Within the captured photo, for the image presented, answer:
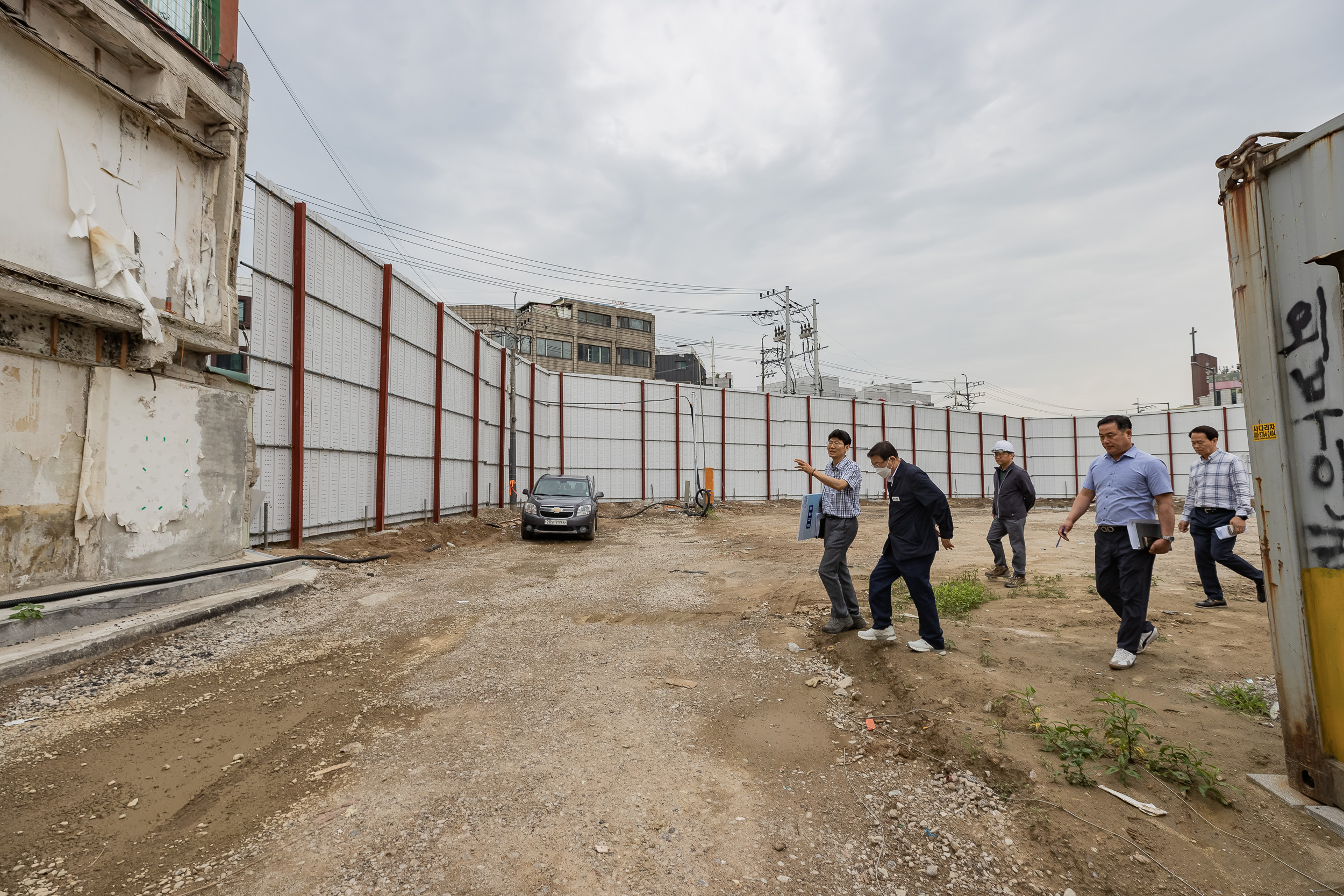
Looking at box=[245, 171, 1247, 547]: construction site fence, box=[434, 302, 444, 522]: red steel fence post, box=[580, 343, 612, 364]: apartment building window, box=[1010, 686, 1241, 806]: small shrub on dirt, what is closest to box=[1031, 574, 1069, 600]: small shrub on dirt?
box=[245, 171, 1247, 547]: construction site fence

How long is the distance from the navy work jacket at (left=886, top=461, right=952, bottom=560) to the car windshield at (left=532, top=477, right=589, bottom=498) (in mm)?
9535

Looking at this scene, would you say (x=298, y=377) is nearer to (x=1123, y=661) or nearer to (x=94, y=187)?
(x=94, y=187)

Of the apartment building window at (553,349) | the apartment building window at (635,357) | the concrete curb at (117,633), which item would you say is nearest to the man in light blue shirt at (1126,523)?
the concrete curb at (117,633)

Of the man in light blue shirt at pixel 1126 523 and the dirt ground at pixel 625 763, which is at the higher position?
the man in light blue shirt at pixel 1126 523

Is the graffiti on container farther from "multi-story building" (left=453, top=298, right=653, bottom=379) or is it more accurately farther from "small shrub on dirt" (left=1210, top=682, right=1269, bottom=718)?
"multi-story building" (left=453, top=298, right=653, bottom=379)

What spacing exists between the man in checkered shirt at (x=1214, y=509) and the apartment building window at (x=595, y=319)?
153 feet

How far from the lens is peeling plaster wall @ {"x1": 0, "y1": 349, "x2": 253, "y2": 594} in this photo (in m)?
Result: 5.57

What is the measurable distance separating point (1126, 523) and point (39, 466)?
9.46 m

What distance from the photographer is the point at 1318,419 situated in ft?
8.31

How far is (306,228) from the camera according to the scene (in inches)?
398

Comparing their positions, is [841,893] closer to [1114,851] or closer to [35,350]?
[1114,851]

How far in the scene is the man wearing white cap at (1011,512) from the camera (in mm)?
7816

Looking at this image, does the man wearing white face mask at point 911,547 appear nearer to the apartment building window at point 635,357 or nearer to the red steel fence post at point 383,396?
the red steel fence post at point 383,396

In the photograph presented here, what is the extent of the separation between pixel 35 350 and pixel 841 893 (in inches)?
308
